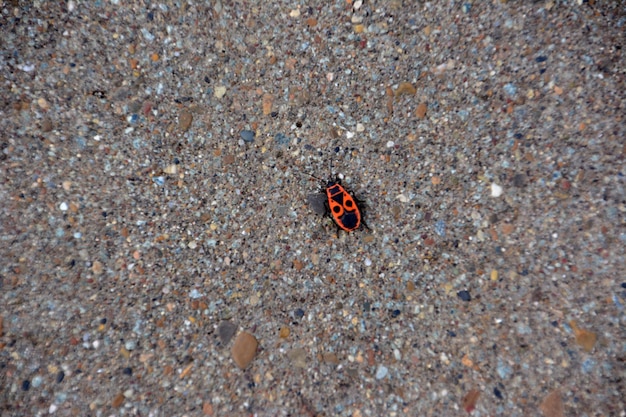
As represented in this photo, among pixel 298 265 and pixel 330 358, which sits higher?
pixel 298 265

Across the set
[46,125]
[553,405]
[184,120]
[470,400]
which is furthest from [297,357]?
[46,125]

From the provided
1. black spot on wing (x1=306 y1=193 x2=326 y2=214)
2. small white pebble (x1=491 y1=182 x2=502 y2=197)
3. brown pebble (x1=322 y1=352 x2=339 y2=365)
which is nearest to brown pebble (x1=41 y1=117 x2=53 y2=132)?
black spot on wing (x1=306 y1=193 x2=326 y2=214)

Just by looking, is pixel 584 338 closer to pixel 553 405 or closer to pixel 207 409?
pixel 553 405

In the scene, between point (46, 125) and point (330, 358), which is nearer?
point (330, 358)

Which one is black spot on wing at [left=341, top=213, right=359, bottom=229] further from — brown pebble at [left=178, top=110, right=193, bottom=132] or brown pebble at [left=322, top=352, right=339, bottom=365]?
brown pebble at [left=178, top=110, right=193, bottom=132]

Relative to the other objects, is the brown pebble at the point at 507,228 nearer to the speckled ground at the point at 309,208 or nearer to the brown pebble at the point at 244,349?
the speckled ground at the point at 309,208

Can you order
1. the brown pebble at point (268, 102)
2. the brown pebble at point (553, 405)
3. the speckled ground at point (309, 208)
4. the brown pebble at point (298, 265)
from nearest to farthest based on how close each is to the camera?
the brown pebble at point (553, 405)
the speckled ground at point (309, 208)
the brown pebble at point (298, 265)
the brown pebble at point (268, 102)

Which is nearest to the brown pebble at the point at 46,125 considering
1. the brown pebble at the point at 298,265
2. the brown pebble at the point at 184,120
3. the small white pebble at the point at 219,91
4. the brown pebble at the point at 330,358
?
the brown pebble at the point at 184,120
